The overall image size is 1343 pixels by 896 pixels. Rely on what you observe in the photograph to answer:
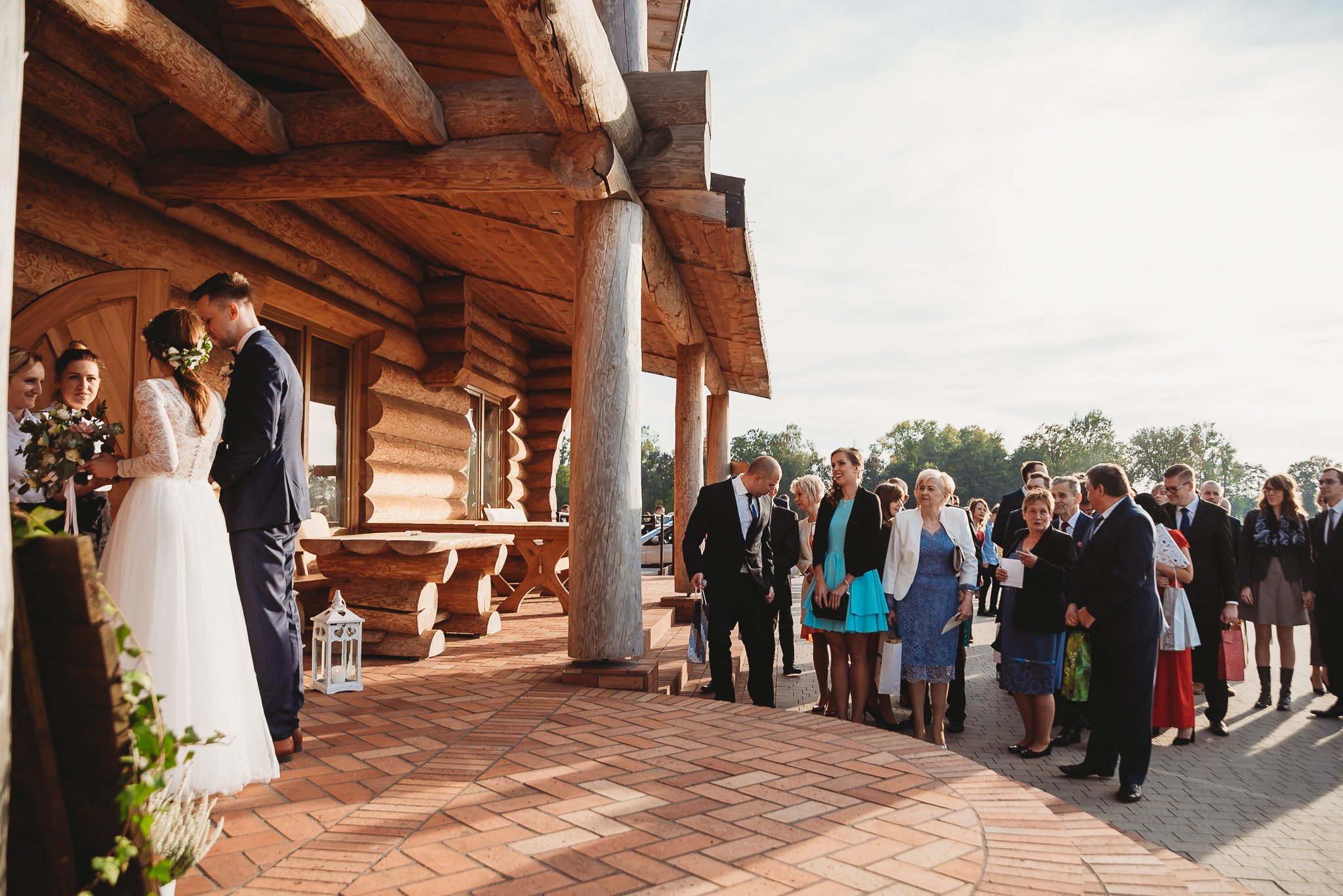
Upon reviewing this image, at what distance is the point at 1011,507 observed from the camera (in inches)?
327

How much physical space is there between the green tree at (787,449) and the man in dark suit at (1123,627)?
79.0 metres

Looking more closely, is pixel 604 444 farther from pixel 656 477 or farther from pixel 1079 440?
pixel 1079 440

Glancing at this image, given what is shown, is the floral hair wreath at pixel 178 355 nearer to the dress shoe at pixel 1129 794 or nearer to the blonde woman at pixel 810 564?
the blonde woman at pixel 810 564

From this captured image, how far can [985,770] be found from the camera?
11.5ft

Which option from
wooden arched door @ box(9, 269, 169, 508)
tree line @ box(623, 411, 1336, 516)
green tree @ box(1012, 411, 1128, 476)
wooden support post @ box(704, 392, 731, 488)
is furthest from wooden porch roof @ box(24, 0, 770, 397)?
green tree @ box(1012, 411, 1128, 476)

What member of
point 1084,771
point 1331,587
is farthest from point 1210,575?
point 1084,771

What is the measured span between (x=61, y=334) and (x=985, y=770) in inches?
215

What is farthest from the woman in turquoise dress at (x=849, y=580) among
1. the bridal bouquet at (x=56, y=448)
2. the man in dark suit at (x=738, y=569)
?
the bridal bouquet at (x=56, y=448)

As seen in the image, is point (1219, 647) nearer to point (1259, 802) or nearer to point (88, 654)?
point (1259, 802)

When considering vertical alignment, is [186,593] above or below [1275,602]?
above

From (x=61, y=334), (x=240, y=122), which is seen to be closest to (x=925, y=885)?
(x=240, y=122)

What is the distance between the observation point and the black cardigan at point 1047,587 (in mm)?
5176

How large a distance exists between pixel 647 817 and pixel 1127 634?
2.93 metres

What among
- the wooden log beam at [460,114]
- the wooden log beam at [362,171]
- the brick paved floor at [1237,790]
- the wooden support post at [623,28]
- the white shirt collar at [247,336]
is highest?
the wooden support post at [623,28]
